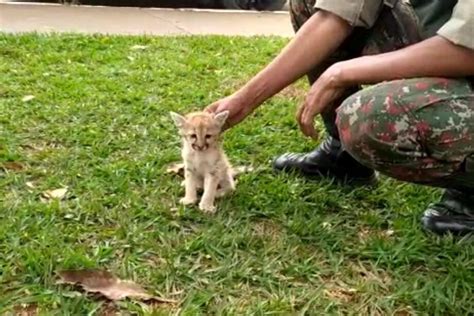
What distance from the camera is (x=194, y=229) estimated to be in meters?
2.16

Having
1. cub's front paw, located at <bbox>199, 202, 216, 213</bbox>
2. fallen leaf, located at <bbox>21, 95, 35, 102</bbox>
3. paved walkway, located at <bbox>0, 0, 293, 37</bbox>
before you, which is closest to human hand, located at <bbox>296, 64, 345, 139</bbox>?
cub's front paw, located at <bbox>199, 202, 216, 213</bbox>

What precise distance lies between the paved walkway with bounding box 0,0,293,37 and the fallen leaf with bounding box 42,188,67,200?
8.74 feet

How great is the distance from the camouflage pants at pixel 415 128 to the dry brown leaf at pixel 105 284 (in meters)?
0.59

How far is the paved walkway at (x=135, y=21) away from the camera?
198 inches

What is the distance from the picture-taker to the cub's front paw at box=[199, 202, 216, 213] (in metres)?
2.25

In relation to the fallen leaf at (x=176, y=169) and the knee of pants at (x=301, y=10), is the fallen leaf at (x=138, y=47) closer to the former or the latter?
the fallen leaf at (x=176, y=169)

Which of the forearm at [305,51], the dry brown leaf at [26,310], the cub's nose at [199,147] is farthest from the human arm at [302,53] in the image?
the dry brown leaf at [26,310]

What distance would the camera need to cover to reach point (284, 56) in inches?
81.0

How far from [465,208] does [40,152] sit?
4.50 ft

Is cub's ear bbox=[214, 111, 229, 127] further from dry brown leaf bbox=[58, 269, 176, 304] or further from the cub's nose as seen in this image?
dry brown leaf bbox=[58, 269, 176, 304]

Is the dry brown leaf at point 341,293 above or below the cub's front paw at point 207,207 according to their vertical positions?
above

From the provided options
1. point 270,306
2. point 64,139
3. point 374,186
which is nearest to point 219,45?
point 64,139

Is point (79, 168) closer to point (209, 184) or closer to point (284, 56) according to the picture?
point (209, 184)

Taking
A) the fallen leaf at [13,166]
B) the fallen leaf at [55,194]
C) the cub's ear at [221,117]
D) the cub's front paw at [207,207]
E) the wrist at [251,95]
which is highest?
the wrist at [251,95]
